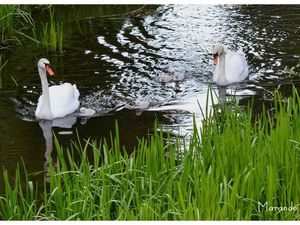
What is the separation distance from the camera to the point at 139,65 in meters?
12.0

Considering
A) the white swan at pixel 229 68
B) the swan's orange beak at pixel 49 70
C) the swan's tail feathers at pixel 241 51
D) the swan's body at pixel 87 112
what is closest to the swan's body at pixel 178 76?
the white swan at pixel 229 68

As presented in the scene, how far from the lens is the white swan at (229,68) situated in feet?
37.5

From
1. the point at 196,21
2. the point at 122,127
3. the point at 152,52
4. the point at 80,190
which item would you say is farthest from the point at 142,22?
the point at 80,190

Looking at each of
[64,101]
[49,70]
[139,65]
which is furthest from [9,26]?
[64,101]

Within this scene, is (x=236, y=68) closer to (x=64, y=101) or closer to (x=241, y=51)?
(x=241, y=51)

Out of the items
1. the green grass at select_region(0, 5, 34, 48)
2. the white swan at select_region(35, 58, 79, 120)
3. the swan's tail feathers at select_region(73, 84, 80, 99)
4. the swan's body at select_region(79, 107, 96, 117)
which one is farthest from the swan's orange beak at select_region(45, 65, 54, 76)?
the green grass at select_region(0, 5, 34, 48)

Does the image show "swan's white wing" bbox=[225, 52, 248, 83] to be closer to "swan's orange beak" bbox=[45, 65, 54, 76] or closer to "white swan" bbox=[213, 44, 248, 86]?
"white swan" bbox=[213, 44, 248, 86]

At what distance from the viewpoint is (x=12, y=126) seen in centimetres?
986

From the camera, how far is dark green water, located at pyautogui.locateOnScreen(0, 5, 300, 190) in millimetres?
9805

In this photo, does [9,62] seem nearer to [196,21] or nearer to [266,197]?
[196,21]

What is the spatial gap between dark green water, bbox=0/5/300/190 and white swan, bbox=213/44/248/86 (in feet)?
0.50

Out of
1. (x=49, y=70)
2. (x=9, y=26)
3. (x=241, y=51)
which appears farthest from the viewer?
(x=9, y=26)

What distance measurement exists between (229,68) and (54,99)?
2.74 m

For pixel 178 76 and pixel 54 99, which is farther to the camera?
pixel 178 76
